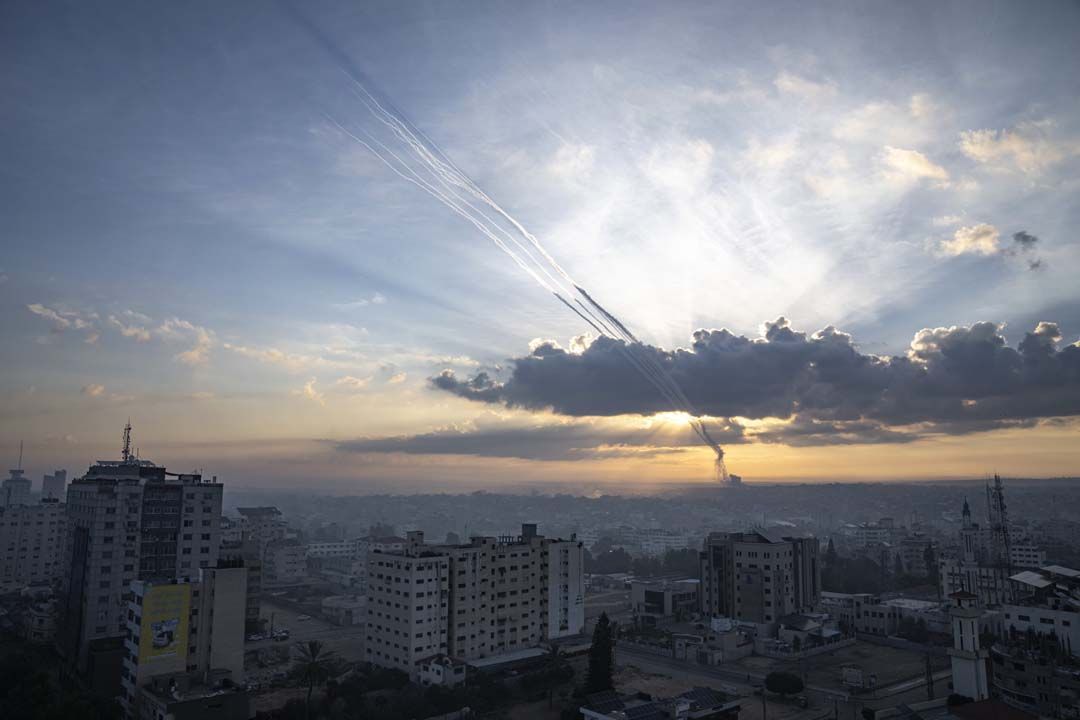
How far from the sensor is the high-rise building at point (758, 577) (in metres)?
54.2

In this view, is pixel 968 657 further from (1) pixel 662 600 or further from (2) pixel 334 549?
(2) pixel 334 549

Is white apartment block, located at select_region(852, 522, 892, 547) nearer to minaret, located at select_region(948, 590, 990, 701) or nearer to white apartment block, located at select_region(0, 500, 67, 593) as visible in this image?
minaret, located at select_region(948, 590, 990, 701)

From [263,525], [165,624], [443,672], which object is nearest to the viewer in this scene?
[165,624]

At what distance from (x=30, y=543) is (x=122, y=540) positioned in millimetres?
39975

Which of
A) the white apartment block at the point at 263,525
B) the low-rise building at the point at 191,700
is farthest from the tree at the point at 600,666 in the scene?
the white apartment block at the point at 263,525

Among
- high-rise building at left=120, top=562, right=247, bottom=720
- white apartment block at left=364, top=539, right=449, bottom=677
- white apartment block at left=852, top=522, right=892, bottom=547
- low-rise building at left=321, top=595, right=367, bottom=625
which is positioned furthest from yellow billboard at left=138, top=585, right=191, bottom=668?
white apartment block at left=852, top=522, right=892, bottom=547

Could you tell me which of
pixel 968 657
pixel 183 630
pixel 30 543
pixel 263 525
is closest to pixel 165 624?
pixel 183 630

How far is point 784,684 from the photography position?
125ft

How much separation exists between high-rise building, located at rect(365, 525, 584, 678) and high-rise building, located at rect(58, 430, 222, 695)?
1130cm

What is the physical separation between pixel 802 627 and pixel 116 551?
46.1 meters

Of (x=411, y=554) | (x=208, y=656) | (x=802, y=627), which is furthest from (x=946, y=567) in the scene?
(x=208, y=656)

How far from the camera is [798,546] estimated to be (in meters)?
57.4

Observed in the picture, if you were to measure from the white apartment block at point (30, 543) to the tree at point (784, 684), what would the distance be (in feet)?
223

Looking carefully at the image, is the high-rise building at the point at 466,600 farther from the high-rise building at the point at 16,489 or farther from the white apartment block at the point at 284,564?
the high-rise building at the point at 16,489
